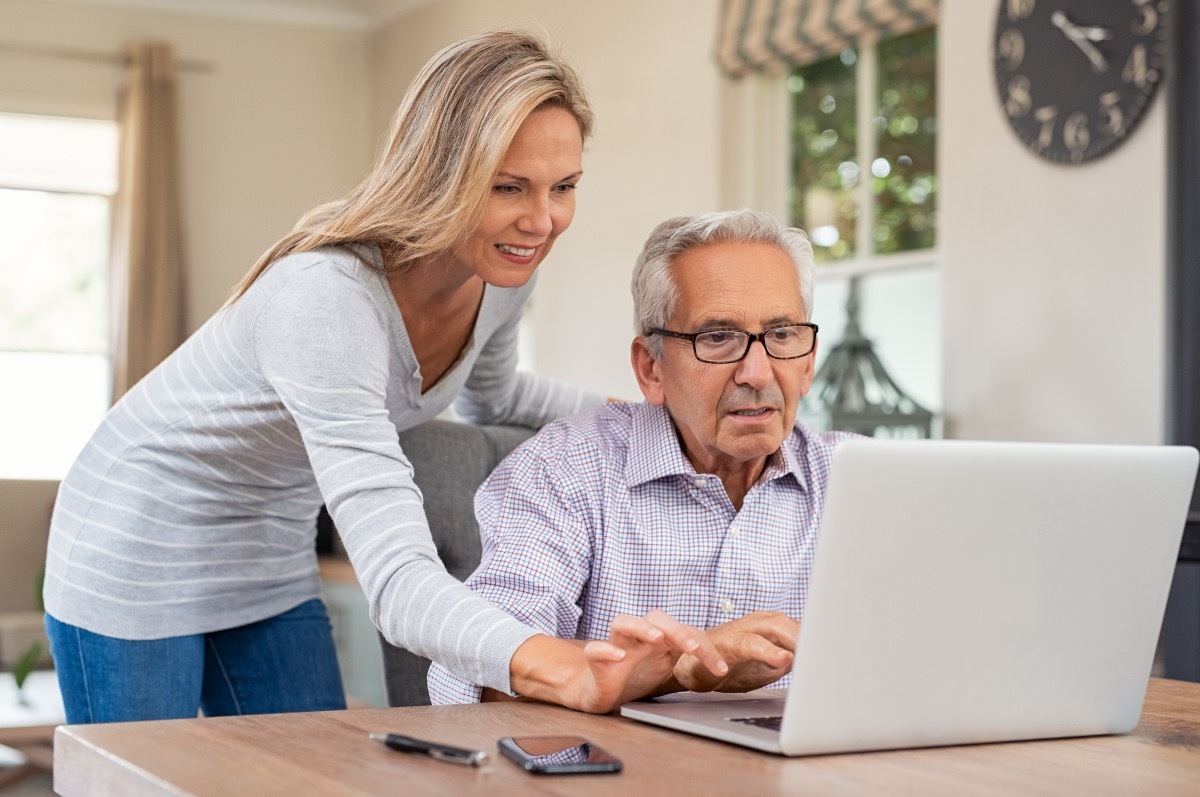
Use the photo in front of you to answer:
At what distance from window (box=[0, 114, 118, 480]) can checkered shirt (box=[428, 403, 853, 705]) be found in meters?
5.48

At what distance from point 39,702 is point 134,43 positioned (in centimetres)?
359

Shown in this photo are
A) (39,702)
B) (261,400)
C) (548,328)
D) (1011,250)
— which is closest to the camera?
(261,400)

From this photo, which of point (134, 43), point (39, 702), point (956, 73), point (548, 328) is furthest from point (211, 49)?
point (956, 73)

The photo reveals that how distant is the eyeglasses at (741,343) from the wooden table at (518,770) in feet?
1.91

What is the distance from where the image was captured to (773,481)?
1.67m

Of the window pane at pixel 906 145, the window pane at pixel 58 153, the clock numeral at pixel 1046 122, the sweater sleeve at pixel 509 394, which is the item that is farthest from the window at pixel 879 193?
the window pane at pixel 58 153

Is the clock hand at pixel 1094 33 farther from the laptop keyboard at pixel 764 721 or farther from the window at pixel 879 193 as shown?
the laptop keyboard at pixel 764 721

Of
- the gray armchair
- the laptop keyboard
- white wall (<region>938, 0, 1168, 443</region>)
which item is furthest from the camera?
white wall (<region>938, 0, 1168, 443</region>)

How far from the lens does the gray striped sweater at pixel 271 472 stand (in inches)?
50.4

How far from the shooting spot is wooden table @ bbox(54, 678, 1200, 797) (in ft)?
2.97

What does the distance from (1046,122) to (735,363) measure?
2.43m

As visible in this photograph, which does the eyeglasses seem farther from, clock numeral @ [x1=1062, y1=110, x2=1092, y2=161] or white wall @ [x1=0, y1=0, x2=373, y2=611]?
white wall @ [x1=0, y1=0, x2=373, y2=611]

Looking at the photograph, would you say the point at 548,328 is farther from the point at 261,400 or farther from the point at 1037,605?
the point at 1037,605

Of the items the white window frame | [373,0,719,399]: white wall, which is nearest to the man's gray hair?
the white window frame
